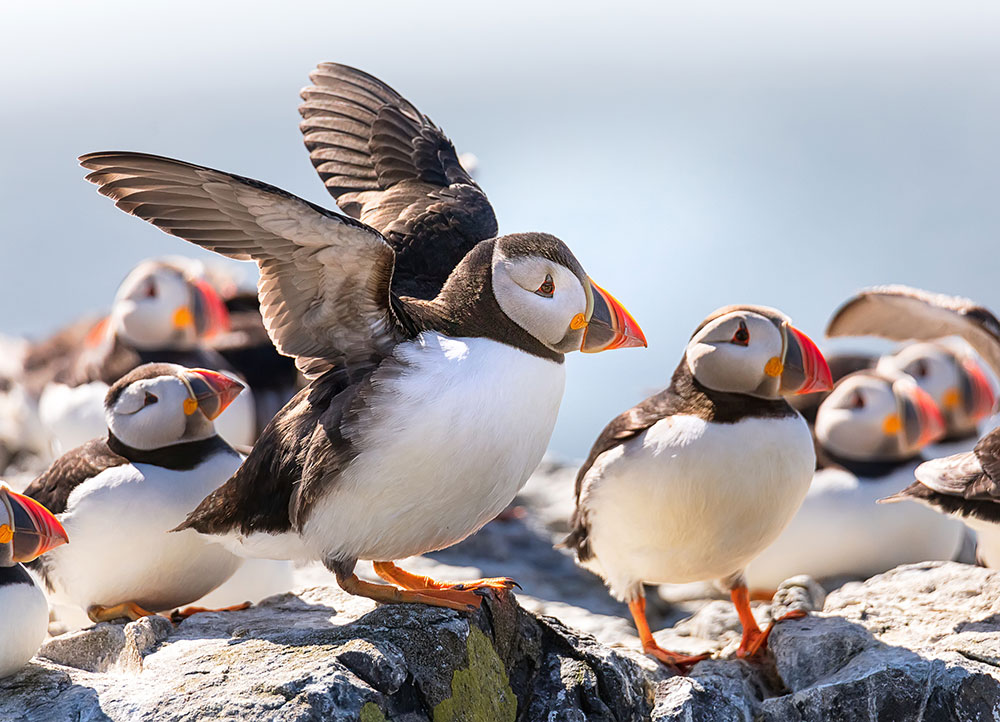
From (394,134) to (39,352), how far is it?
6.23 metres

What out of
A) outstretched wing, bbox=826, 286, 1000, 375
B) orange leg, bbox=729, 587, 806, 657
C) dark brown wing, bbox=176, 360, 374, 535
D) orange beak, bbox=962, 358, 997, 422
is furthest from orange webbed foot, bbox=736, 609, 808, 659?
orange beak, bbox=962, 358, 997, 422

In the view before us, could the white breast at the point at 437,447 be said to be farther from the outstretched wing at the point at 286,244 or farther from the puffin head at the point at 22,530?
the puffin head at the point at 22,530

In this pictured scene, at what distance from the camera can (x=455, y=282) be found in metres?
4.23

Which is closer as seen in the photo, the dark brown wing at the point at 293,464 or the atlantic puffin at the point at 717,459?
the dark brown wing at the point at 293,464

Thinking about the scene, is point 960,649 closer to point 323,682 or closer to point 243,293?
point 323,682

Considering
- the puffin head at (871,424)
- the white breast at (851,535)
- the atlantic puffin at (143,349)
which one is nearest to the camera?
the white breast at (851,535)

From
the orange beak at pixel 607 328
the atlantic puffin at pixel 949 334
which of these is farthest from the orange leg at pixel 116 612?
the atlantic puffin at pixel 949 334

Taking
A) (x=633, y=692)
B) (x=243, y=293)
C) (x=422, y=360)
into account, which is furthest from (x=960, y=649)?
(x=243, y=293)

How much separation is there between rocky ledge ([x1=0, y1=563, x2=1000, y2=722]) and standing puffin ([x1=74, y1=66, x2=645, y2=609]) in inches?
9.7

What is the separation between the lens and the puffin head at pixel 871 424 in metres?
6.98

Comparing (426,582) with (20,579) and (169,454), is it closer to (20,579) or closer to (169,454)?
(169,454)

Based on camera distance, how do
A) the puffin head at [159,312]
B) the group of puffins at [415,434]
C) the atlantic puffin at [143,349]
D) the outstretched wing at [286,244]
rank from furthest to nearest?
the puffin head at [159,312] < the atlantic puffin at [143,349] < the group of puffins at [415,434] < the outstretched wing at [286,244]

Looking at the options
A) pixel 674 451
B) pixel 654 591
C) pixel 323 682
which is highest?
pixel 674 451

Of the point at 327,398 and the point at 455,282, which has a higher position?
the point at 455,282
